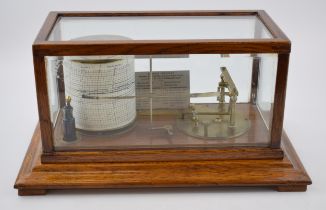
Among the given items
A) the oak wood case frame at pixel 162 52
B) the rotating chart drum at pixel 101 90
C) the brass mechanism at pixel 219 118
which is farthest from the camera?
the brass mechanism at pixel 219 118

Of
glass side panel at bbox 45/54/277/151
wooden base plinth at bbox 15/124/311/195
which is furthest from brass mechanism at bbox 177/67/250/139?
wooden base plinth at bbox 15/124/311/195

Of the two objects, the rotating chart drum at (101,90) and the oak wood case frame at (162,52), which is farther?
the rotating chart drum at (101,90)

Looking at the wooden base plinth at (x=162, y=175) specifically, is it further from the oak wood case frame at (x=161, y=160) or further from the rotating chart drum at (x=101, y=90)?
the rotating chart drum at (x=101, y=90)

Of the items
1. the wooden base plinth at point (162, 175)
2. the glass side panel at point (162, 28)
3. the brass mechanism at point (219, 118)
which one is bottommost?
the wooden base plinth at point (162, 175)

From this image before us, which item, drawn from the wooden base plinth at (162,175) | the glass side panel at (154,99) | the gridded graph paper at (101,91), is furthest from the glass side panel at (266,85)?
the gridded graph paper at (101,91)

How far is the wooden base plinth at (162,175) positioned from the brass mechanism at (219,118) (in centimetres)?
12

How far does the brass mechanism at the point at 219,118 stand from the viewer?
80.4 inches

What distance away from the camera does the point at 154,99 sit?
202 cm

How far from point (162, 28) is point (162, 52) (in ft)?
0.77

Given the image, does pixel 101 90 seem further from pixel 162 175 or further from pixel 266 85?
pixel 266 85

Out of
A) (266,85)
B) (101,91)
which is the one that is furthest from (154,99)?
(266,85)

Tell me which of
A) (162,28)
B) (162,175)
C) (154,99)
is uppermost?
(162,28)

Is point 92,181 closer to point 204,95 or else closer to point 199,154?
point 199,154

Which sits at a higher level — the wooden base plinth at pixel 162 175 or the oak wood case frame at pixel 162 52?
the oak wood case frame at pixel 162 52
